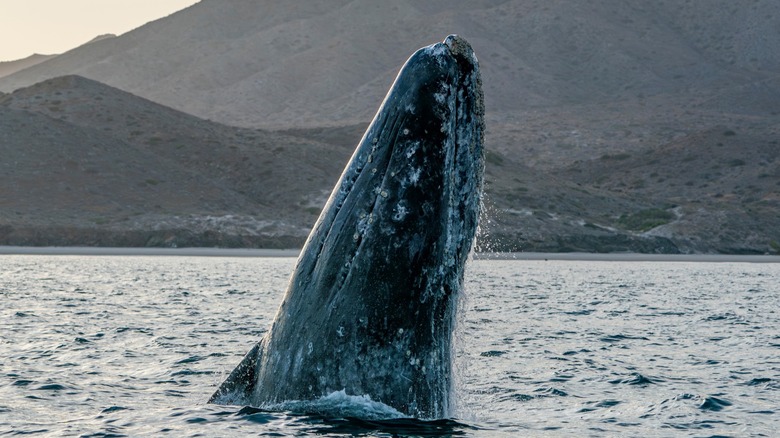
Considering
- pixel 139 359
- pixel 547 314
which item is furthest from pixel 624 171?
pixel 139 359

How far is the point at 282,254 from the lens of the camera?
56812 millimetres

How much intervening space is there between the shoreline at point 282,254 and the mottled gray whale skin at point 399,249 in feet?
158

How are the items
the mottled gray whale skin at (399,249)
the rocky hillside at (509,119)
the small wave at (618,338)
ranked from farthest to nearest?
1. the rocky hillside at (509,119)
2. the small wave at (618,338)
3. the mottled gray whale skin at (399,249)

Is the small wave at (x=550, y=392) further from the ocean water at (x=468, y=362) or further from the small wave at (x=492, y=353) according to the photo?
the small wave at (x=492, y=353)

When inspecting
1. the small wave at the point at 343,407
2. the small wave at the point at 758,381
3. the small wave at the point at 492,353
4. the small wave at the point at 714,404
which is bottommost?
the small wave at the point at 714,404

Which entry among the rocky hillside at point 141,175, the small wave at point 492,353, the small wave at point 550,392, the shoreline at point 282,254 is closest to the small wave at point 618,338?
the small wave at point 492,353

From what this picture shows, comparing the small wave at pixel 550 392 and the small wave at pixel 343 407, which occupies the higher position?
the small wave at pixel 343 407

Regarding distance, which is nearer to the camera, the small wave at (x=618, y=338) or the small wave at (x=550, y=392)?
the small wave at (x=550, y=392)

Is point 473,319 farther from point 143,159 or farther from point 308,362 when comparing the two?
point 143,159

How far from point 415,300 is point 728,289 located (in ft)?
104

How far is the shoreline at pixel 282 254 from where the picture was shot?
180 ft

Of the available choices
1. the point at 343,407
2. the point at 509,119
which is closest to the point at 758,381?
the point at 343,407

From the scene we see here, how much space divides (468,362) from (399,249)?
8727mm

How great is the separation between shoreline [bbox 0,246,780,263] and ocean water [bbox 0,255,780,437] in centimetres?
1966
